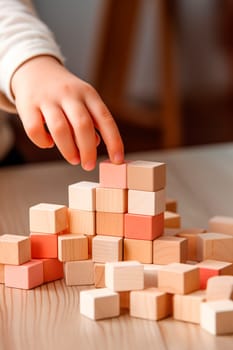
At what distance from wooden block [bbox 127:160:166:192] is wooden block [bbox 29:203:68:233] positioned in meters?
0.08

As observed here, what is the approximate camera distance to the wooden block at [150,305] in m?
0.75

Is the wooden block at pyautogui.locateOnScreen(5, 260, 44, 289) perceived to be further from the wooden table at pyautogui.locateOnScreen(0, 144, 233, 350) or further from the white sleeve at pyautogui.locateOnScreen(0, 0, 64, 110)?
the white sleeve at pyautogui.locateOnScreen(0, 0, 64, 110)

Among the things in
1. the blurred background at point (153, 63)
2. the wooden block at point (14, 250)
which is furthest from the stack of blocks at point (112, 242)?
the blurred background at point (153, 63)

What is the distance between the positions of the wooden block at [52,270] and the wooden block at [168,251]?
0.10m

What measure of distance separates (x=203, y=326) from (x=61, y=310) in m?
0.14

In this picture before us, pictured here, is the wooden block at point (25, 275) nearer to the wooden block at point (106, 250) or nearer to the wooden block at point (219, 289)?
the wooden block at point (106, 250)

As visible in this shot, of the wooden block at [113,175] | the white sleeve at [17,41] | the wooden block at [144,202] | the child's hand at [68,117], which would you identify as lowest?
the wooden block at [144,202]

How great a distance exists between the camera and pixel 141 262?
2.79 ft

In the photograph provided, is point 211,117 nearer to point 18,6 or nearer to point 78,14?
point 78,14

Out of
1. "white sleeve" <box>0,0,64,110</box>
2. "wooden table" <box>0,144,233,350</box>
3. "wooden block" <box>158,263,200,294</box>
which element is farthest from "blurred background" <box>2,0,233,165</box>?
"wooden block" <box>158,263,200,294</box>

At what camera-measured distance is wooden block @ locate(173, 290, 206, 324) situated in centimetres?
74

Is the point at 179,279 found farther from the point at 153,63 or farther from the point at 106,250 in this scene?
the point at 153,63

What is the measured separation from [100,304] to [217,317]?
11cm

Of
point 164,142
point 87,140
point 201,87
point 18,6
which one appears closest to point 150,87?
point 201,87
